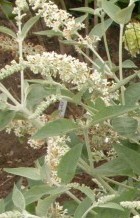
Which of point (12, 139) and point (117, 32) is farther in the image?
point (117, 32)

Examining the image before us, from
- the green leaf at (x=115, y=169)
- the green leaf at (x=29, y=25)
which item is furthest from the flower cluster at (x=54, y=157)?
the green leaf at (x=29, y=25)

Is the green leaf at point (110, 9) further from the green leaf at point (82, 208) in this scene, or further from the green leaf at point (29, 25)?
the green leaf at point (82, 208)

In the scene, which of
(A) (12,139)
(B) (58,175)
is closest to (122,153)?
(B) (58,175)

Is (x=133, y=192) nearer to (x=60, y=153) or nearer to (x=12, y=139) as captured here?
(x=60, y=153)

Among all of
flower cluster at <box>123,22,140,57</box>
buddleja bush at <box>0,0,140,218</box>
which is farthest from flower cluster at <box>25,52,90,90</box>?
flower cluster at <box>123,22,140,57</box>

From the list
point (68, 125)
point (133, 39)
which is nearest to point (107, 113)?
point (68, 125)

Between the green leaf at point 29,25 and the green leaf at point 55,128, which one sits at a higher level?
the green leaf at point 29,25
